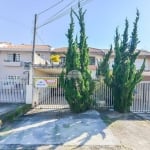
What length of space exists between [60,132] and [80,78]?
16.0 ft

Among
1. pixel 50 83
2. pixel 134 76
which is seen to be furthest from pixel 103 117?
pixel 50 83

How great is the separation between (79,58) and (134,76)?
3360 mm

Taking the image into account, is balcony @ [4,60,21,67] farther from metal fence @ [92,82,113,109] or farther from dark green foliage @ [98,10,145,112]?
dark green foliage @ [98,10,145,112]

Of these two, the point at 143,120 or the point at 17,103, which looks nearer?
the point at 143,120

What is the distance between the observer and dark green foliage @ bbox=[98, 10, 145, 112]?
14.6 meters

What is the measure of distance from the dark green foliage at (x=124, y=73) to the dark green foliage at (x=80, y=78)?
1.38m

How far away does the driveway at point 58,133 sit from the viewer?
8.22 meters

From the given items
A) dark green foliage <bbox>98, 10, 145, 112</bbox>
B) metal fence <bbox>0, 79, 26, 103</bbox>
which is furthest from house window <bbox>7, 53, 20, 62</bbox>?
dark green foliage <bbox>98, 10, 145, 112</bbox>

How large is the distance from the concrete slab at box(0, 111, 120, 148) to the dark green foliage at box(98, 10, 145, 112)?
237cm

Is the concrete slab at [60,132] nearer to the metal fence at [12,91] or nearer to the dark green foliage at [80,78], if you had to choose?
the dark green foliage at [80,78]

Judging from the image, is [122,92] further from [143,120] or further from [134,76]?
[143,120]

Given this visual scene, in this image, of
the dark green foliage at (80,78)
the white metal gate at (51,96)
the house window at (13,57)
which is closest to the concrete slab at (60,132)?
the dark green foliage at (80,78)

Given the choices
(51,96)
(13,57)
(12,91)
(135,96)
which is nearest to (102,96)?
(135,96)

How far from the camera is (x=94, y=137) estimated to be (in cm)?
912
